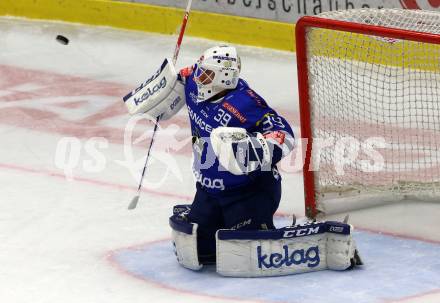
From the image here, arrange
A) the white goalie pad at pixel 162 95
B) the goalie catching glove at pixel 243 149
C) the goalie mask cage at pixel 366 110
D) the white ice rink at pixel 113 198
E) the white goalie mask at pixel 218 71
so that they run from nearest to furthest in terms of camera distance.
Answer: the goalie catching glove at pixel 243 149
the white ice rink at pixel 113 198
the white goalie mask at pixel 218 71
the white goalie pad at pixel 162 95
the goalie mask cage at pixel 366 110

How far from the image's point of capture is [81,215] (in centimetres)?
641

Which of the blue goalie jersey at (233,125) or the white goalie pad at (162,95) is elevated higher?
the white goalie pad at (162,95)

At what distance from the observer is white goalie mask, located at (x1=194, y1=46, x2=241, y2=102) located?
216 inches

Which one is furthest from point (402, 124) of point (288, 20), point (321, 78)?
point (288, 20)

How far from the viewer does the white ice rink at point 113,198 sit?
5.38 metres

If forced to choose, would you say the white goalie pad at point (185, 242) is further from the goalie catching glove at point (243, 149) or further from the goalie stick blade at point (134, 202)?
the goalie stick blade at point (134, 202)

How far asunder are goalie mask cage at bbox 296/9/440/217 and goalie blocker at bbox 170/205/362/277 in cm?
79

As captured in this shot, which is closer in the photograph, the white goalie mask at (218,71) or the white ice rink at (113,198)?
the white ice rink at (113,198)

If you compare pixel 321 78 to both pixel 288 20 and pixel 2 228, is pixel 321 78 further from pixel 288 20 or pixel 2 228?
pixel 288 20

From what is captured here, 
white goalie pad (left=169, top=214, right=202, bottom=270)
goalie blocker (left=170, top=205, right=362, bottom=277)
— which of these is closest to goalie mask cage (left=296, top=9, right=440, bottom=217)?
goalie blocker (left=170, top=205, right=362, bottom=277)

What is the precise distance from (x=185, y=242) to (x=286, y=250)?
0.43 metres

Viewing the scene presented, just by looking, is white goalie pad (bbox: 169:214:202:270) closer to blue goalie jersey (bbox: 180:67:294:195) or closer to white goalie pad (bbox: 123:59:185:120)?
blue goalie jersey (bbox: 180:67:294:195)

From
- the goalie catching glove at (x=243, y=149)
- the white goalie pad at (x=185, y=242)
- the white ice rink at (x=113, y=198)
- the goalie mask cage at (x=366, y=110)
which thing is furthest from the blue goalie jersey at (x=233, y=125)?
the goalie mask cage at (x=366, y=110)

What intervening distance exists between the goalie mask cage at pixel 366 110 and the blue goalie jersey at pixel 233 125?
0.71 m
